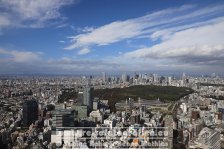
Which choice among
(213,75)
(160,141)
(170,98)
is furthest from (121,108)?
(213,75)

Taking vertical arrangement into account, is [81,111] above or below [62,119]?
below

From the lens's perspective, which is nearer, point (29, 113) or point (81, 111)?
point (29, 113)

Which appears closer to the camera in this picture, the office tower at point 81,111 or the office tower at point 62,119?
the office tower at point 62,119

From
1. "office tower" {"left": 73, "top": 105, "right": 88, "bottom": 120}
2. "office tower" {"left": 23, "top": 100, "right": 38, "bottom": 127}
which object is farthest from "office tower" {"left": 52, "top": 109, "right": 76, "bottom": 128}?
"office tower" {"left": 73, "top": 105, "right": 88, "bottom": 120}

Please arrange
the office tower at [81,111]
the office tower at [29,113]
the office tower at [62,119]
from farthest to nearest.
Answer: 1. the office tower at [81,111]
2. the office tower at [29,113]
3. the office tower at [62,119]

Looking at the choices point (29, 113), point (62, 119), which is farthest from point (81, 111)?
point (62, 119)

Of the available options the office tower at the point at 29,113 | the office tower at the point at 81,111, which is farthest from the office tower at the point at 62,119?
the office tower at the point at 81,111

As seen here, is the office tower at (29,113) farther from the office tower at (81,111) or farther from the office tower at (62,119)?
the office tower at (62,119)

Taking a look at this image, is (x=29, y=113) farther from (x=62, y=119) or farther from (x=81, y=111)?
(x=62, y=119)

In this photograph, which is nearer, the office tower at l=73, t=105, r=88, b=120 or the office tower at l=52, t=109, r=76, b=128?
the office tower at l=52, t=109, r=76, b=128

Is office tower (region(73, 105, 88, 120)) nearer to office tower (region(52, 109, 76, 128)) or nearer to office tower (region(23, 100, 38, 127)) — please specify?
office tower (region(23, 100, 38, 127))

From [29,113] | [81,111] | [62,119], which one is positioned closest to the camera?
[62,119]

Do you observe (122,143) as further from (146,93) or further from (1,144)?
(146,93)
